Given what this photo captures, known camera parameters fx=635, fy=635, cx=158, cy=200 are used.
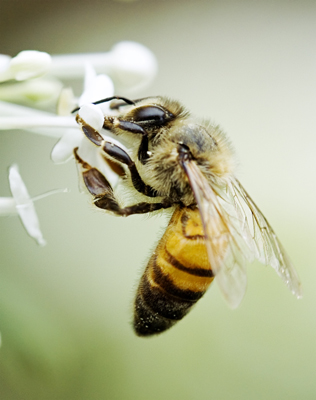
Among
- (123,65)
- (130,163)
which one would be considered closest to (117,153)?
(130,163)

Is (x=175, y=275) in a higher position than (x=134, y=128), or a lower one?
lower

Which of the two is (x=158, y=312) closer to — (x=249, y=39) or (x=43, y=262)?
(x=43, y=262)

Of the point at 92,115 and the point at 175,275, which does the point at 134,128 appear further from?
the point at 175,275

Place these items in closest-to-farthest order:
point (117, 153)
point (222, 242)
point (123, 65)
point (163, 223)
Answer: point (222, 242) → point (117, 153) → point (123, 65) → point (163, 223)

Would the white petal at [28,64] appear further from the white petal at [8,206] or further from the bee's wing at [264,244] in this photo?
the bee's wing at [264,244]

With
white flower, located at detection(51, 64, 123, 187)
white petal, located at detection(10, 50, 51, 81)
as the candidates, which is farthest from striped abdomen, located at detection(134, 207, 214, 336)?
white petal, located at detection(10, 50, 51, 81)

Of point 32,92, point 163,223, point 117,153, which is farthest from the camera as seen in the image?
point 163,223
